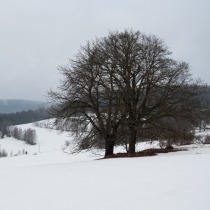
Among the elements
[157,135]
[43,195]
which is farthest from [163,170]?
[157,135]

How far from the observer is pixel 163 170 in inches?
389

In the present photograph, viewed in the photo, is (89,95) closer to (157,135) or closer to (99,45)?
(99,45)

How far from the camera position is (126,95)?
16.1 meters

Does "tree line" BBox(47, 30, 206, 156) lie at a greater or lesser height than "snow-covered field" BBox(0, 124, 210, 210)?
greater

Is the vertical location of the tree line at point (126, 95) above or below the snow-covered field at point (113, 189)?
above

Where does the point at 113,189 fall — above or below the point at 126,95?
below

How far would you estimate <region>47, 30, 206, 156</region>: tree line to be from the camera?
54.3ft

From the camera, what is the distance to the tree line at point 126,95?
651 inches

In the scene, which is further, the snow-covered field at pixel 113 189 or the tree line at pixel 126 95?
the tree line at pixel 126 95

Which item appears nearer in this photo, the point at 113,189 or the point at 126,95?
the point at 113,189

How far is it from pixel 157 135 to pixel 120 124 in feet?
9.02

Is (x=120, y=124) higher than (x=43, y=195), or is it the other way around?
(x=120, y=124)

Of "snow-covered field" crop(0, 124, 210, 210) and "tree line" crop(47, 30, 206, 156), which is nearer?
"snow-covered field" crop(0, 124, 210, 210)

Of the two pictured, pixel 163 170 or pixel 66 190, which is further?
pixel 163 170
